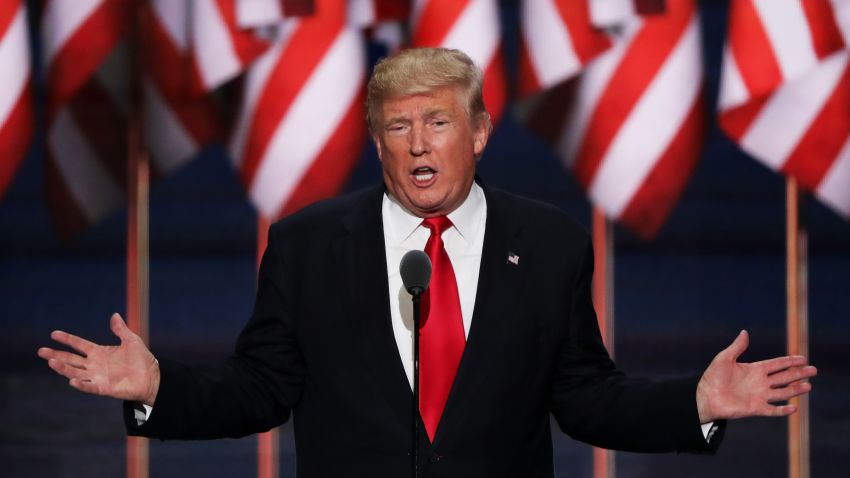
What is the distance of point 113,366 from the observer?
1.86m

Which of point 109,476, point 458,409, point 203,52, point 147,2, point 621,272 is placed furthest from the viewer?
point 621,272

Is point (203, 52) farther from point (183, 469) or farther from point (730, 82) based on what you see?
point (730, 82)

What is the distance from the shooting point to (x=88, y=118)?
507cm

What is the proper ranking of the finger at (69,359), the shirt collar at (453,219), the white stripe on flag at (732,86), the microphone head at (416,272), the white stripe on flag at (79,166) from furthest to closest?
the white stripe on flag at (79,166) → the white stripe on flag at (732,86) → the shirt collar at (453,219) → the finger at (69,359) → the microphone head at (416,272)

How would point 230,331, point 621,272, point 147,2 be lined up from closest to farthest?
point 147,2 < point 230,331 < point 621,272

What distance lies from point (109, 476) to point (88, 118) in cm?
135

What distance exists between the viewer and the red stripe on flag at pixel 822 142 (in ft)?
15.0

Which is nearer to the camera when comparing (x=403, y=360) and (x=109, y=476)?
(x=403, y=360)

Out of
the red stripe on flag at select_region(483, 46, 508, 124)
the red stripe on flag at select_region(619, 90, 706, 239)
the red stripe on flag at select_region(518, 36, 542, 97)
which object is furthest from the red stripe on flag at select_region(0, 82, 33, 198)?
the red stripe on flag at select_region(619, 90, 706, 239)

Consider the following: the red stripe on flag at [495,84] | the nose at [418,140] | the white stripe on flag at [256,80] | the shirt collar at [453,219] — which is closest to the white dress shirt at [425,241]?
the shirt collar at [453,219]

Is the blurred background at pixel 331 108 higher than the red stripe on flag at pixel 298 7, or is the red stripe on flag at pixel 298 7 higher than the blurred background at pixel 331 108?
the red stripe on flag at pixel 298 7

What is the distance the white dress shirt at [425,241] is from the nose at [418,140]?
124mm

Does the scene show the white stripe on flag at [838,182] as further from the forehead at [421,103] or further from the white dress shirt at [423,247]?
the forehead at [421,103]

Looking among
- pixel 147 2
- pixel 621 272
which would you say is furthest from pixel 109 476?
pixel 621 272
